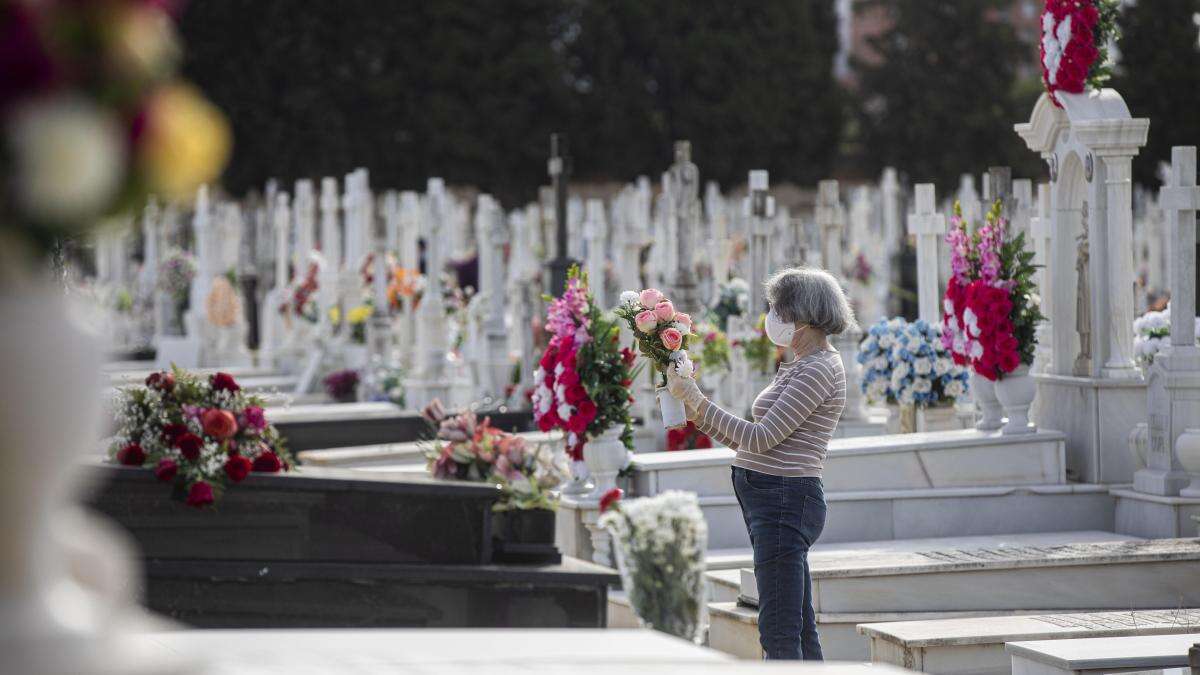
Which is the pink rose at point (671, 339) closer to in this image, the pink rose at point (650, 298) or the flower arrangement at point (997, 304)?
the pink rose at point (650, 298)

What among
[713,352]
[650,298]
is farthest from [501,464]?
[713,352]

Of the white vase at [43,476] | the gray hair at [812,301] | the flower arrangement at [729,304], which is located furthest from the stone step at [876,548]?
the flower arrangement at [729,304]

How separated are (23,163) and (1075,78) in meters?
7.81

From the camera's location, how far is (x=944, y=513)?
845cm

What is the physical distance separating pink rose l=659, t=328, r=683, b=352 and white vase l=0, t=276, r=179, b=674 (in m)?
4.13

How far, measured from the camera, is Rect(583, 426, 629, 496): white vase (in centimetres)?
806

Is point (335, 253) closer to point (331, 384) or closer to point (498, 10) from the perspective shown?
point (331, 384)

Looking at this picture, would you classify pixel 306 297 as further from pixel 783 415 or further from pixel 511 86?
pixel 511 86

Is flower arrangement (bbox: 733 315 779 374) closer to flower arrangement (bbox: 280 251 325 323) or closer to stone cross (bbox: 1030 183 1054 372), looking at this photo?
stone cross (bbox: 1030 183 1054 372)

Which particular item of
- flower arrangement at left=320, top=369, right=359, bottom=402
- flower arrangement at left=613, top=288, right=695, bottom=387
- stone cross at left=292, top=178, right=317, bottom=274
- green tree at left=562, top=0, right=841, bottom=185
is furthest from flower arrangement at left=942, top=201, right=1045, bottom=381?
green tree at left=562, top=0, right=841, bottom=185

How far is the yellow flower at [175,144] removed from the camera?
6.22 ft

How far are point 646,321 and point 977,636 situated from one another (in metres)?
1.73

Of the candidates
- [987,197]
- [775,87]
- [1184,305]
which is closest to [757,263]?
[987,197]

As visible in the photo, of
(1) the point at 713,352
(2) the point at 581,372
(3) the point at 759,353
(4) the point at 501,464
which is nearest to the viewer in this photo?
(4) the point at 501,464
